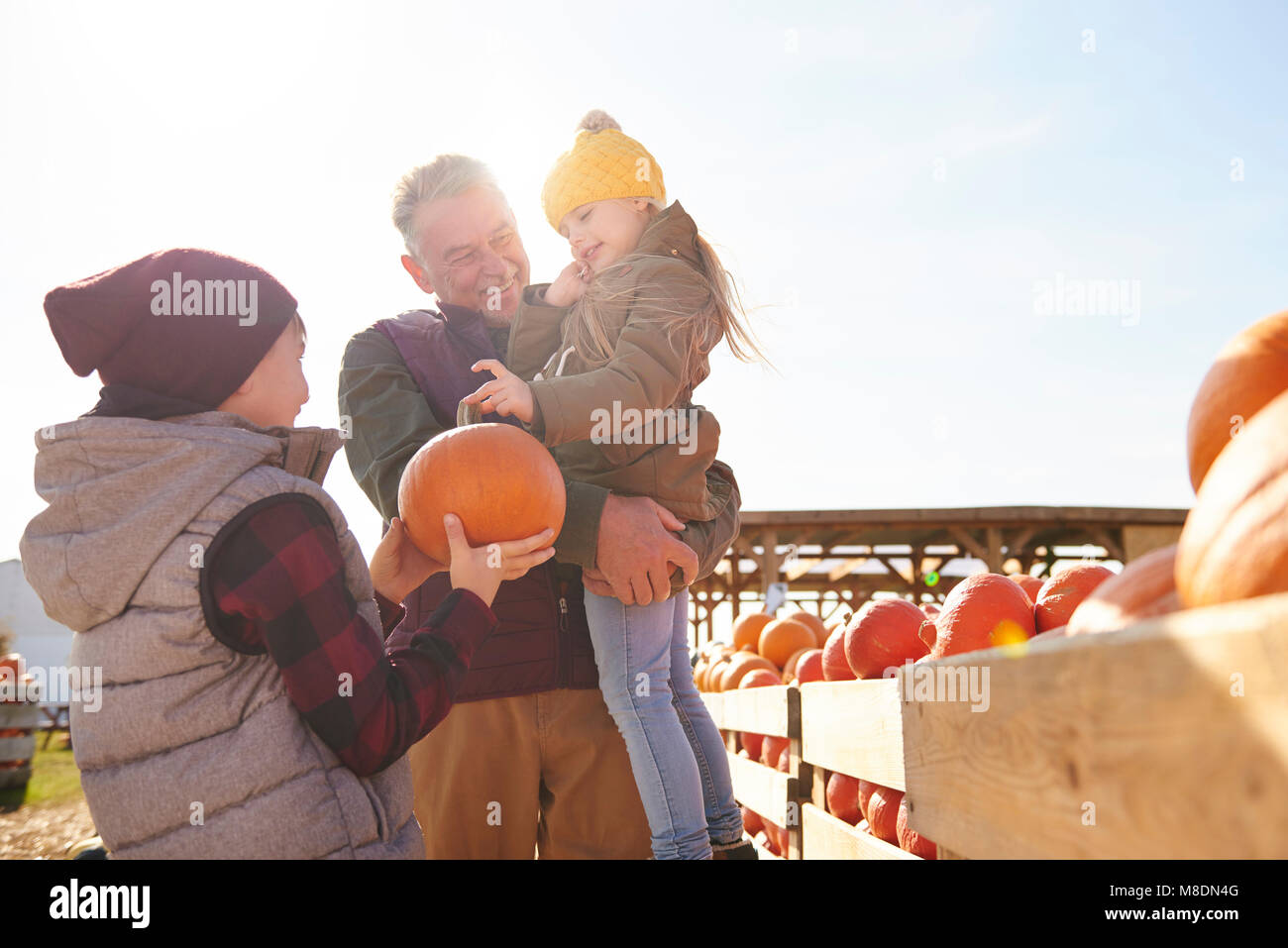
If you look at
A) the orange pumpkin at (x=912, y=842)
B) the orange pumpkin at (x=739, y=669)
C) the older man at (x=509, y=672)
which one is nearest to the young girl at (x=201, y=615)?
the older man at (x=509, y=672)

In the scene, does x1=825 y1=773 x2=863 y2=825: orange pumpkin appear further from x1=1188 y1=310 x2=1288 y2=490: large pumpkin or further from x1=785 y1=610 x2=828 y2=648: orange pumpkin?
x1=785 y1=610 x2=828 y2=648: orange pumpkin

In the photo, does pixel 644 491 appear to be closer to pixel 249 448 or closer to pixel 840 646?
pixel 249 448

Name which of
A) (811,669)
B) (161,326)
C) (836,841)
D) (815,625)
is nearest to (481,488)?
(161,326)

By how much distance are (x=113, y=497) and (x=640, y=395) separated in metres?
1.20

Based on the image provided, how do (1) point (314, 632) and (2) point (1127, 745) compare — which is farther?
(1) point (314, 632)

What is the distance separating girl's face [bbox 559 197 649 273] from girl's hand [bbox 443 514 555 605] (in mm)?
1050

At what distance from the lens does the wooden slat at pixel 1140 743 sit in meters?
0.63

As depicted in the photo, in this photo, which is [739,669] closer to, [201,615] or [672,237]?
[672,237]

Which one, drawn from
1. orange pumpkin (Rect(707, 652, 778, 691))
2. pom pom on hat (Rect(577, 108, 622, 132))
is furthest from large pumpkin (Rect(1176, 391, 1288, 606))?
orange pumpkin (Rect(707, 652, 778, 691))

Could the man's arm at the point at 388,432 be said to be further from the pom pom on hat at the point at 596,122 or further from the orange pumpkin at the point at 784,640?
the orange pumpkin at the point at 784,640

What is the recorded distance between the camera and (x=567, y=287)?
8.70 ft

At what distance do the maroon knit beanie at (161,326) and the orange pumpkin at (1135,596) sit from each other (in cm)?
151

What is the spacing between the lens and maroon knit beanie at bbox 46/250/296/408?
64.8 inches
